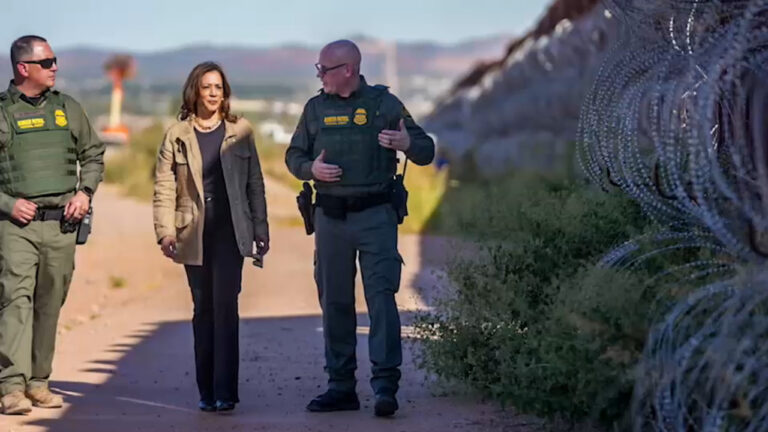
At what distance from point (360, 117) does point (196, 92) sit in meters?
0.91

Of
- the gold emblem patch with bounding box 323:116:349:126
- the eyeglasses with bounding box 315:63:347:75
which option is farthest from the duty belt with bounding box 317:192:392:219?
the eyeglasses with bounding box 315:63:347:75

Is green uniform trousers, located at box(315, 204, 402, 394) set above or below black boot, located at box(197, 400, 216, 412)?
above

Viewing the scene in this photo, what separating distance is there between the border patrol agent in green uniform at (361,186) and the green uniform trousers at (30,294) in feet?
4.64

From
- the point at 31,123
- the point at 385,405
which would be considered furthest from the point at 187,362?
the point at 385,405

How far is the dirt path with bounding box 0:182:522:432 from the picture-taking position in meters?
8.62

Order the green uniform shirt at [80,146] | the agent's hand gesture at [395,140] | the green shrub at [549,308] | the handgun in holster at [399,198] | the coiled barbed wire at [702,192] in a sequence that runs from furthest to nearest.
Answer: the green uniform shirt at [80,146]
the handgun in holster at [399,198]
the agent's hand gesture at [395,140]
the green shrub at [549,308]
the coiled barbed wire at [702,192]

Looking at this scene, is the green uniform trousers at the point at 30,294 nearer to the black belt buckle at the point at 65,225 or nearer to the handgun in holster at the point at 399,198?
the black belt buckle at the point at 65,225

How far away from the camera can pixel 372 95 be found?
344 inches

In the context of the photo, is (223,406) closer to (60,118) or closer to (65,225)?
(65,225)

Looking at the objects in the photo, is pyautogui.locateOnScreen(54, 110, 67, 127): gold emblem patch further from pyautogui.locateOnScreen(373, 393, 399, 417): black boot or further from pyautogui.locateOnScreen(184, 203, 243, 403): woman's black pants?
pyautogui.locateOnScreen(373, 393, 399, 417): black boot

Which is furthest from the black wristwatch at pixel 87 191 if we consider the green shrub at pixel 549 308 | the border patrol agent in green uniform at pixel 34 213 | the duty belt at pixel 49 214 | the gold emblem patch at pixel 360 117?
the green shrub at pixel 549 308

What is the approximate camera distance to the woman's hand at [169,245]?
8852 millimetres

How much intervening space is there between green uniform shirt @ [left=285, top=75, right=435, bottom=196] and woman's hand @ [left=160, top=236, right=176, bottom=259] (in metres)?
0.72

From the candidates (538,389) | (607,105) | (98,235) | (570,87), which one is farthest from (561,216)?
(570,87)
